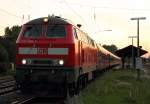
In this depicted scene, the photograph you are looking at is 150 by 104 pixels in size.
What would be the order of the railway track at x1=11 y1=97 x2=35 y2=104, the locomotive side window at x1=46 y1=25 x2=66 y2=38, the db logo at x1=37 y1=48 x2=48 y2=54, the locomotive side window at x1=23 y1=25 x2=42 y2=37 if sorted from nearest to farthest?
the railway track at x1=11 y1=97 x2=35 y2=104 → the db logo at x1=37 y1=48 x2=48 y2=54 → the locomotive side window at x1=46 y1=25 x2=66 y2=38 → the locomotive side window at x1=23 y1=25 x2=42 y2=37

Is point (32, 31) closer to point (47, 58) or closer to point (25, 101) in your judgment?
point (47, 58)

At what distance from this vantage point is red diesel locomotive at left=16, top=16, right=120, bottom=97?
19.3 meters

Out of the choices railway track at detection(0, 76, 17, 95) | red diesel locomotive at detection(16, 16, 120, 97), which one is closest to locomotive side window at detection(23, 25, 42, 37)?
red diesel locomotive at detection(16, 16, 120, 97)

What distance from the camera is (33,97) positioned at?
21219 mm

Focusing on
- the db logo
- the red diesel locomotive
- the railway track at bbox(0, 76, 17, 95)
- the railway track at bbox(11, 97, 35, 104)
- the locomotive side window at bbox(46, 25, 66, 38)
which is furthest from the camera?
the railway track at bbox(0, 76, 17, 95)

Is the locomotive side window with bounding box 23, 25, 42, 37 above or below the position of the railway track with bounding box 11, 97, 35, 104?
above

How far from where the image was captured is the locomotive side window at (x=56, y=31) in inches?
798

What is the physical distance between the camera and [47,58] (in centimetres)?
1959

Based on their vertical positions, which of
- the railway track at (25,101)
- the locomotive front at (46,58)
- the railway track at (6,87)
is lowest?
the railway track at (25,101)

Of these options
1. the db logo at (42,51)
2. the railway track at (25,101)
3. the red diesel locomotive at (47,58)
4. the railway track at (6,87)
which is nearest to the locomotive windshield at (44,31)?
the red diesel locomotive at (47,58)

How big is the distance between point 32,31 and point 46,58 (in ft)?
5.25

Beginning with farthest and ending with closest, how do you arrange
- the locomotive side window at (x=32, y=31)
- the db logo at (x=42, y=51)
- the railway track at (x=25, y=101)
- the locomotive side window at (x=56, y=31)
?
the locomotive side window at (x=32, y=31) < the locomotive side window at (x=56, y=31) < the db logo at (x=42, y=51) < the railway track at (x=25, y=101)

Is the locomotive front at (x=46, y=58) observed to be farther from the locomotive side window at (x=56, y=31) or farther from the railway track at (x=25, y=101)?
the railway track at (x=25, y=101)

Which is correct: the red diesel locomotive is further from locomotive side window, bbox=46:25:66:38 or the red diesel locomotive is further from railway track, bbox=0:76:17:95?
railway track, bbox=0:76:17:95
